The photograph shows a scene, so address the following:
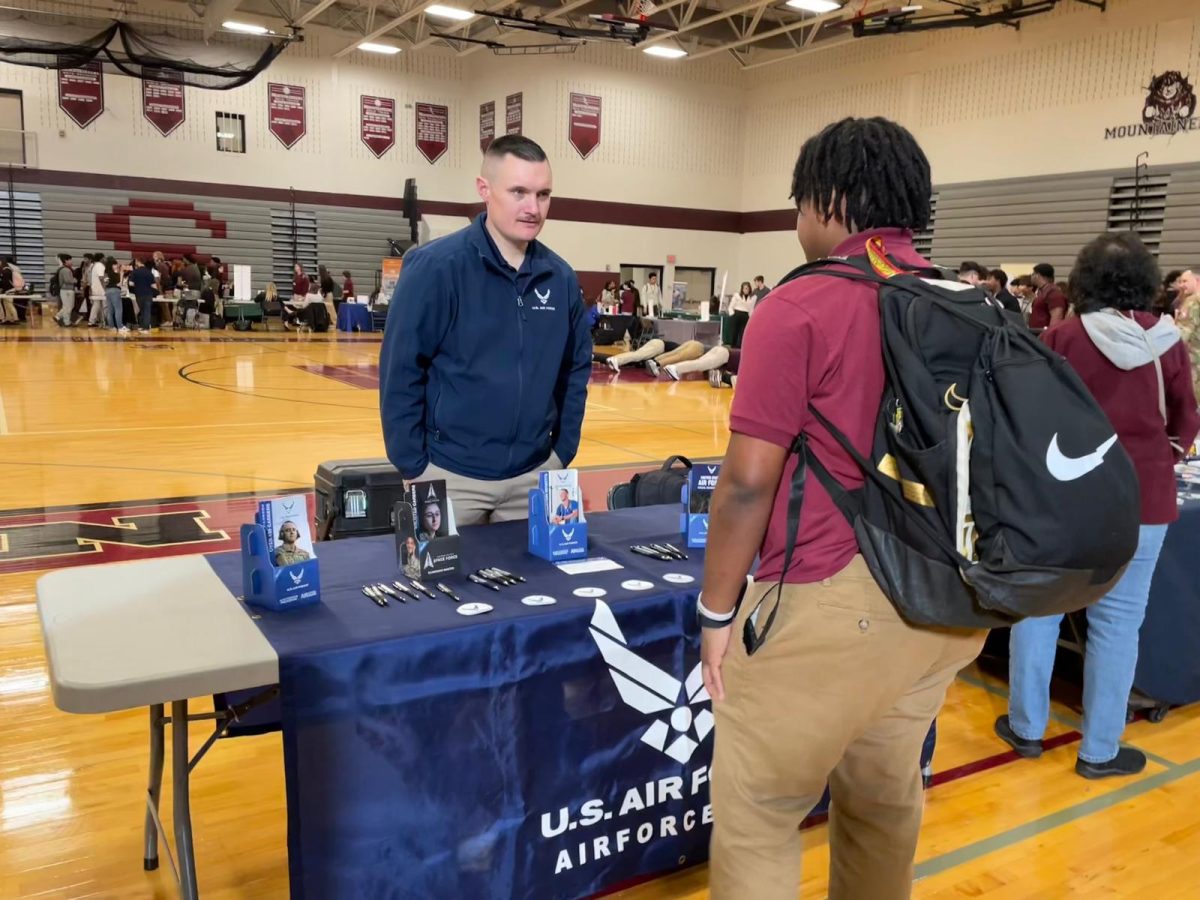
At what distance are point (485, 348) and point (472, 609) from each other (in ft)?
2.76

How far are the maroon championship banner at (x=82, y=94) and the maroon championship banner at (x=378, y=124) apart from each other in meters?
5.06

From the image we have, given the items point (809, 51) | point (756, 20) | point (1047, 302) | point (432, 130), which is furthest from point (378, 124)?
point (1047, 302)

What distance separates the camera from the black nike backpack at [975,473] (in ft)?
3.91

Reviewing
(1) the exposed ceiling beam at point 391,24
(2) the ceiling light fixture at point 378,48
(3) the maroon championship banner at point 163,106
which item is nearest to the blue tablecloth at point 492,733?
(1) the exposed ceiling beam at point 391,24

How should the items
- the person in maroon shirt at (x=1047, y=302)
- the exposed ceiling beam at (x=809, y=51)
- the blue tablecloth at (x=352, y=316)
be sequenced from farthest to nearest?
the blue tablecloth at (x=352, y=316), the exposed ceiling beam at (x=809, y=51), the person in maroon shirt at (x=1047, y=302)

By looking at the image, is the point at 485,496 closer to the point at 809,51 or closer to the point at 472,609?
the point at 472,609

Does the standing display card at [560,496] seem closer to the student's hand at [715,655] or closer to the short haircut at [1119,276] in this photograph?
the student's hand at [715,655]

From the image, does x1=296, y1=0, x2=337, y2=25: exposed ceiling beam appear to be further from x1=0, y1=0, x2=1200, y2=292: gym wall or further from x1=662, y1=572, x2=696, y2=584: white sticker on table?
x1=662, y1=572, x2=696, y2=584: white sticker on table

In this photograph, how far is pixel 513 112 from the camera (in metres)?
20.1

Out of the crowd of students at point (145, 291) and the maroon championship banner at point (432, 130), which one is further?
the maroon championship banner at point (432, 130)

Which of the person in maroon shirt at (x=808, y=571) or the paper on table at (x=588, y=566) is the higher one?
the person in maroon shirt at (x=808, y=571)

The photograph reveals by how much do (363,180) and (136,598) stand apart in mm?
20439

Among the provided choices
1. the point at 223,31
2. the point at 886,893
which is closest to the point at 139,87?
the point at 223,31

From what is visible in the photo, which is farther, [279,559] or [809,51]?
[809,51]
